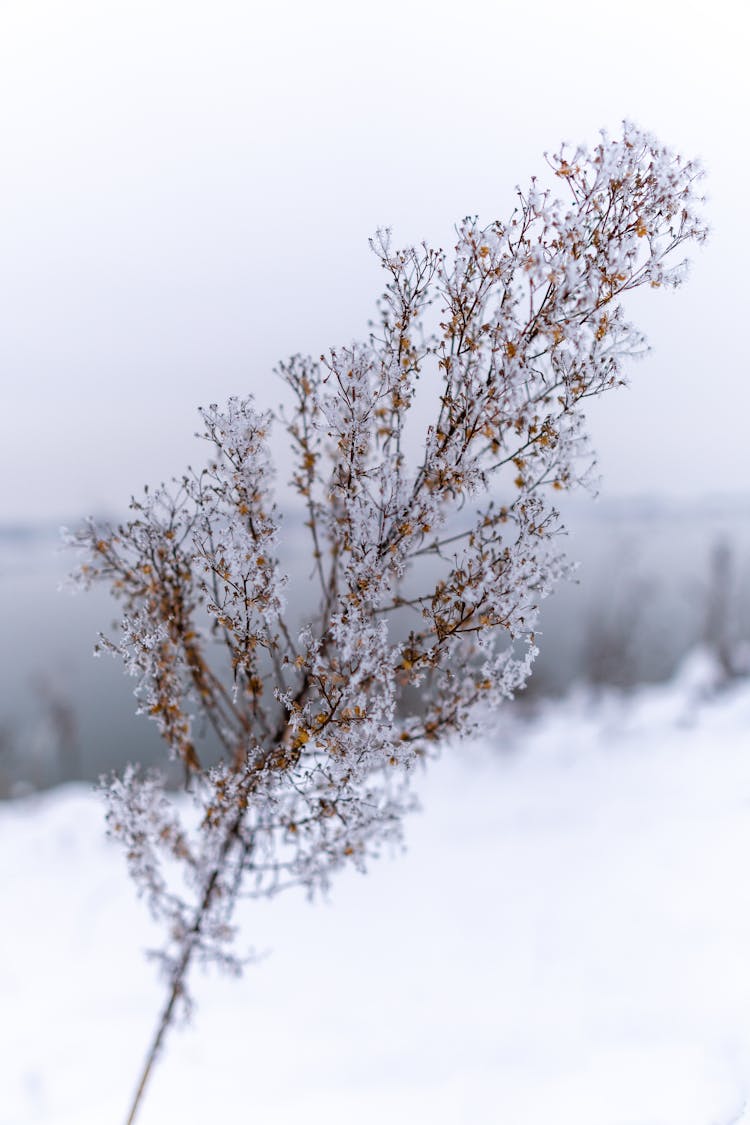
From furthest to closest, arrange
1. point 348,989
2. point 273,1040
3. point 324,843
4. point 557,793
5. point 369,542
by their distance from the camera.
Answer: point 557,793, point 348,989, point 273,1040, point 324,843, point 369,542

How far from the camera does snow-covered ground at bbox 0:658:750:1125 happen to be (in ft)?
14.1

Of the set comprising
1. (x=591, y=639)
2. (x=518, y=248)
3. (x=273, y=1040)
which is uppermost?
(x=591, y=639)

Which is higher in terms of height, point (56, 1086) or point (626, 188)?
point (626, 188)

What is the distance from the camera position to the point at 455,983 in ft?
19.1

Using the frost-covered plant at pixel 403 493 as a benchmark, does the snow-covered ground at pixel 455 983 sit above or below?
below

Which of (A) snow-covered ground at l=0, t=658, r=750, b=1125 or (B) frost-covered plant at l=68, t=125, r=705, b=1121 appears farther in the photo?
(A) snow-covered ground at l=0, t=658, r=750, b=1125

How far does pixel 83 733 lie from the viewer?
91.2ft

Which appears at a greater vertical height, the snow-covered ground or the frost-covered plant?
the frost-covered plant

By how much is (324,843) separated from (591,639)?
2751 centimetres

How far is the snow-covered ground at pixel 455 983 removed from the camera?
4.30 metres

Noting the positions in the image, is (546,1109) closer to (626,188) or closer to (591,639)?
(626,188)

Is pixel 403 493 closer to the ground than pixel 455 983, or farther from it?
farther from it

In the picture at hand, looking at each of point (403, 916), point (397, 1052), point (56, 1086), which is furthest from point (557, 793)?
point (56, 1086)

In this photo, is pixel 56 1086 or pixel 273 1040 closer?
pixel 56 1086
